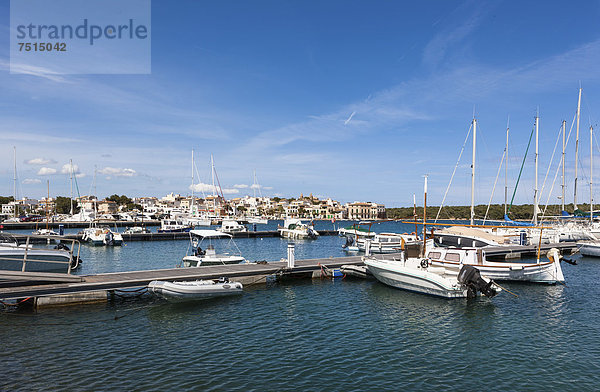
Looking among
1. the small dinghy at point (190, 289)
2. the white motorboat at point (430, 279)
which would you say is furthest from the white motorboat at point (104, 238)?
the white motorboat at point (430, 279)

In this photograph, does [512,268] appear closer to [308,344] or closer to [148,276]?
[308,344]

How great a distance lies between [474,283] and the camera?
22.8m

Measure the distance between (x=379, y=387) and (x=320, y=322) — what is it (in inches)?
273

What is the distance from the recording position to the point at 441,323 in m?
19.0

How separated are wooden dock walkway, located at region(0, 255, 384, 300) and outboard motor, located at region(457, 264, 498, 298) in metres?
10.3

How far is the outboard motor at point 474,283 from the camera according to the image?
22547 millimetres

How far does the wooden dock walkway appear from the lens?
19688 millimetres

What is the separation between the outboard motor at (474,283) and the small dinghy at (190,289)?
1362cm

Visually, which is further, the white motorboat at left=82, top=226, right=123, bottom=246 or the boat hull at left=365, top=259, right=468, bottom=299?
the white motorboat at left=82, top=226, right=123, bottom=246

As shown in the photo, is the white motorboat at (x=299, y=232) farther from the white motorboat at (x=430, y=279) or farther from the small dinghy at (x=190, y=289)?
the small dinghy at (x=190, y=289)

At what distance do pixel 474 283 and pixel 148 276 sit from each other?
19894 millimetres

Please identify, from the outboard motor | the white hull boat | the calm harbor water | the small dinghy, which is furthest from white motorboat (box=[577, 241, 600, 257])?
the small dinghy

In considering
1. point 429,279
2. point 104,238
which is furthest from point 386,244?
point 104,238

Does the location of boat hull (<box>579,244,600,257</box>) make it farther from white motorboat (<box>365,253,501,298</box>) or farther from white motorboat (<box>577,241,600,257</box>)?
white motorboat (<box>365,253,501,298</box>)
